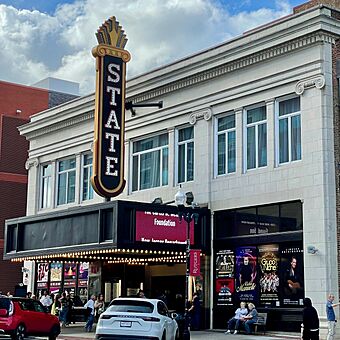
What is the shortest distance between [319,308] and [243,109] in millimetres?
9130

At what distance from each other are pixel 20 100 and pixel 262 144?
2842 centimetres

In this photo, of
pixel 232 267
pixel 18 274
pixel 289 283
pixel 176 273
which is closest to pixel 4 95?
Result: pixel 18 274

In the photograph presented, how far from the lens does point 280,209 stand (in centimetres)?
2756

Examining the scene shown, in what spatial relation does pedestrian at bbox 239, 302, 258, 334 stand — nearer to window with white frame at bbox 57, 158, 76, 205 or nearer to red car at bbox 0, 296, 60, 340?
red car at bbox 0, 296, 60, 340

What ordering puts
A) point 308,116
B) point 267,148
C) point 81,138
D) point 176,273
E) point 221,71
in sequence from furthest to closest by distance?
point 81,138 → point 176,273 → point 221,71 → point 267,148 → point 308,116

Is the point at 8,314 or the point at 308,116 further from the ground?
the point at 308,116

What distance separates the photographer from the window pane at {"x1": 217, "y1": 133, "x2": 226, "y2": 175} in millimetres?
30553

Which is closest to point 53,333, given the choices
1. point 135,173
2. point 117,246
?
point 117,246

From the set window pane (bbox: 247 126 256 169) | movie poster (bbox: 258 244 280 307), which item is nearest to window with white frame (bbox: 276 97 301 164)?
window pane (bbox: 247 126 256 169)

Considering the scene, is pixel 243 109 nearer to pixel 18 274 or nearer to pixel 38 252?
pixel 38 252

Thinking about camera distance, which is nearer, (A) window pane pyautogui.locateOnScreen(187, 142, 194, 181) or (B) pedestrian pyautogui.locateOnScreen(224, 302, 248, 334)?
(B) pedestrian pyautogui.locateOnScreen(224, 302, 248, 334)

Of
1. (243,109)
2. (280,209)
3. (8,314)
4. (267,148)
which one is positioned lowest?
(8,314)

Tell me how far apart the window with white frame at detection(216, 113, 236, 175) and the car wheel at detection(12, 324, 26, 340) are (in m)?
11.0

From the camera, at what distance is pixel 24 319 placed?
24406 millimetres
